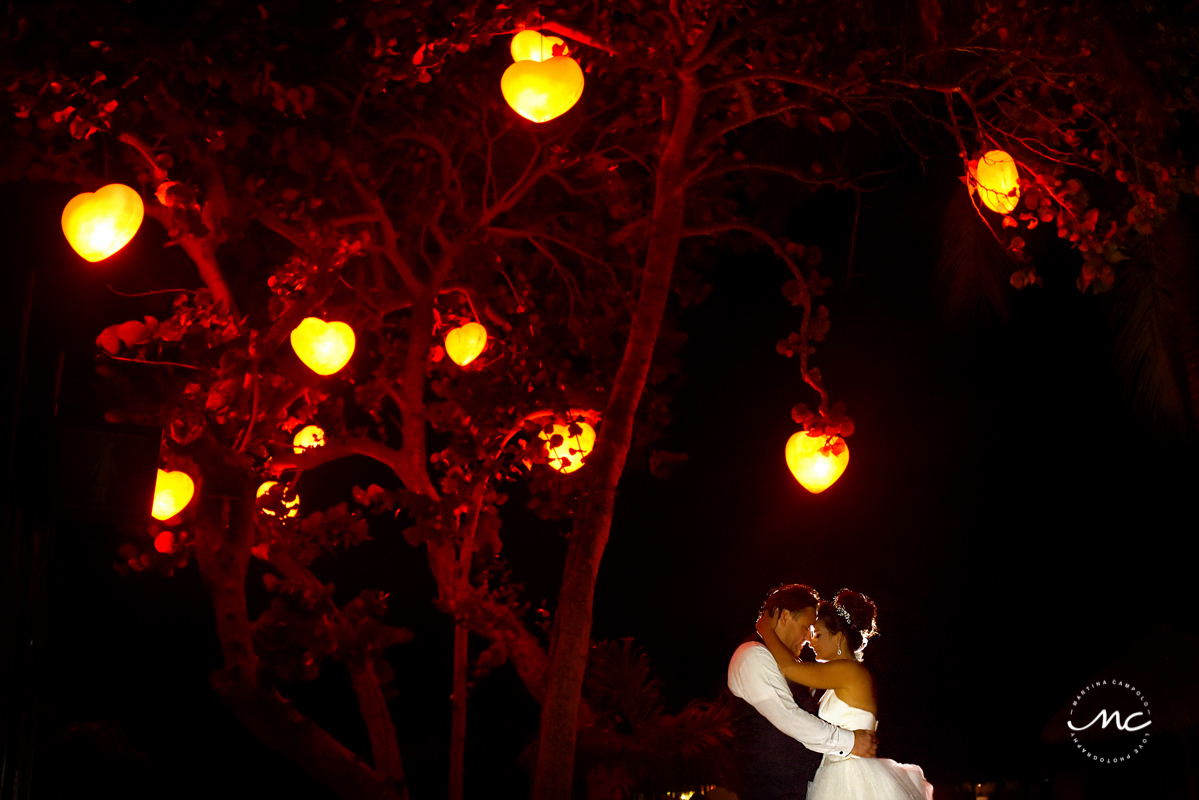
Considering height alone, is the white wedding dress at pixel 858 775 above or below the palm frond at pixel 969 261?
below

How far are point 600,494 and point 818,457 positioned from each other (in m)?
1.16

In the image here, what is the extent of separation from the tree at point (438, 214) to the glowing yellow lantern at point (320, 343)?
476 millimetres

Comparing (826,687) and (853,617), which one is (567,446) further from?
(826,687)

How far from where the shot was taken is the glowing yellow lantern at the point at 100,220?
17.3 ft

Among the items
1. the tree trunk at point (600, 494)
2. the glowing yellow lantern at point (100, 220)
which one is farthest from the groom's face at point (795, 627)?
the glowing yellow lantern at point (100, 220)

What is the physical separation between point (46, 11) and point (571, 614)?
3838 millimetres

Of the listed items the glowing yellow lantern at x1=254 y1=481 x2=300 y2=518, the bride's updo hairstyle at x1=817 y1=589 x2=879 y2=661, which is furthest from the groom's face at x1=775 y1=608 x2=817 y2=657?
the glowing yellow lantern at x1=254 y1=481 x2=300 y2=518

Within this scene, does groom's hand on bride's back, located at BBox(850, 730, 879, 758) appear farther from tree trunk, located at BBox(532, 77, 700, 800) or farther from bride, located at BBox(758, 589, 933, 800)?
tree trunk, located at BBox(532, 77, 700, 800)

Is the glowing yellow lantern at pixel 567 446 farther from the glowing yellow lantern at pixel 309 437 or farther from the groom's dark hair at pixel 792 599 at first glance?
the groom's dark hair at pixel 792 599

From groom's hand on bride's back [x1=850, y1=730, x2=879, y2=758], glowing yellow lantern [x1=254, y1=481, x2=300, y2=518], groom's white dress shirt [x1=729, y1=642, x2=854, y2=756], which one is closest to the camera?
groom's white dress shirt [x1=729, y1=642, x2=854, y2=756]

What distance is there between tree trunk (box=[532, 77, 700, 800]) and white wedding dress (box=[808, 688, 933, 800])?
3.96 ft

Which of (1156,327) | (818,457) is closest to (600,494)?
(818,457)

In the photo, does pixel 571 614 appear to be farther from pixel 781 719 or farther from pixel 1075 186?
pixel 1075 186

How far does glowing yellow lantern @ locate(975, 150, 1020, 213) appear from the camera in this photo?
5738 mm
